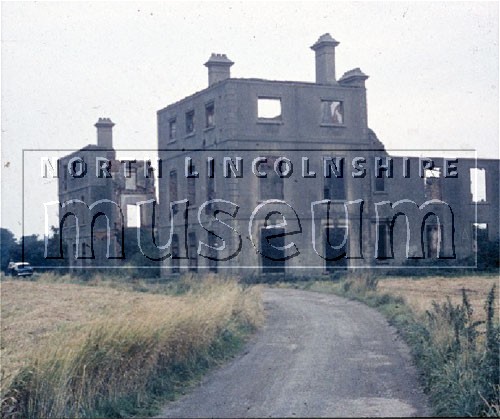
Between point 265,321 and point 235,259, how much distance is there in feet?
44.4

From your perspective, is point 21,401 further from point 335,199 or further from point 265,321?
point 335,199

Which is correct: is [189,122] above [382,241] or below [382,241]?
above

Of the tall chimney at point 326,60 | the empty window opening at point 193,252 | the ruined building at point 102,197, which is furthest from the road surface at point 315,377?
the ruined building at point 102,197

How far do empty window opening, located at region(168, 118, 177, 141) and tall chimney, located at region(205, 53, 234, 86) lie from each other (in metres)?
3.31

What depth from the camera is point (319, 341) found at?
1393cm

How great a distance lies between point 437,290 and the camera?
936 inches

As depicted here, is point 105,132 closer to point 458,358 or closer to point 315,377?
point 315,377

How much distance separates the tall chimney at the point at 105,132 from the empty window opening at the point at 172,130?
304 inches

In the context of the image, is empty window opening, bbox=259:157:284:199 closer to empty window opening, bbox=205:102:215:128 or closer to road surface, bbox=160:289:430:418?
empty window opening, bbox=205:102:215:128

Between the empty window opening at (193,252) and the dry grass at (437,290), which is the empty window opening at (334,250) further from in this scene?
the empty window opening at (193,252)

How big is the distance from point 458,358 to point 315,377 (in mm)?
2211

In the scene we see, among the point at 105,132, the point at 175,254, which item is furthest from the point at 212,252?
the point at 105,132

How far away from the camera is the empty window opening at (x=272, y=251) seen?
30.7 meters

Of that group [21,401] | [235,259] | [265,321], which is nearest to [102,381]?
[21,401]
